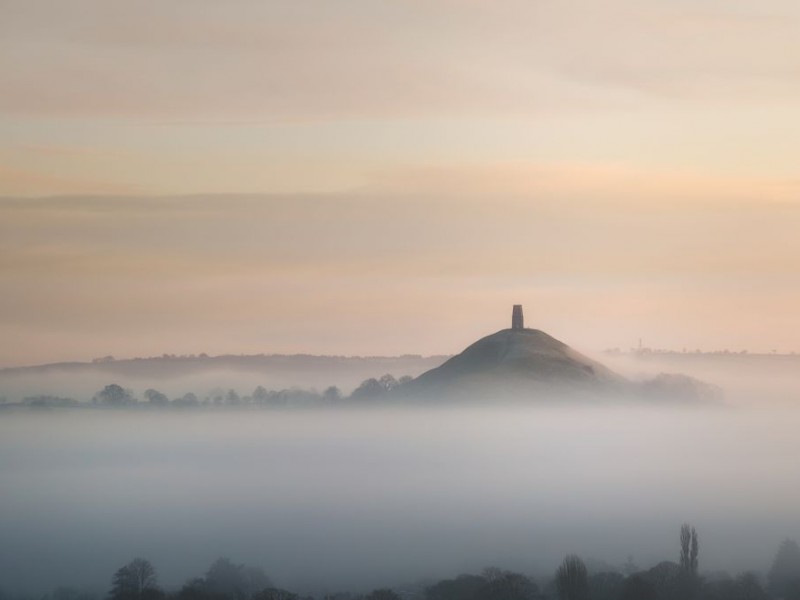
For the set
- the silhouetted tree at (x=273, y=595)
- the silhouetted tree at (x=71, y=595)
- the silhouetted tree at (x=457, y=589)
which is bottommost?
the silhouetted tree at (x=71, y=595)

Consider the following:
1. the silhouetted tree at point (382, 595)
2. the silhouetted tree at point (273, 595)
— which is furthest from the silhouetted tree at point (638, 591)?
the silhouetted tree at point (273, 595)

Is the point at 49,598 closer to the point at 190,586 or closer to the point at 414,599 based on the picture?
the point at 190,586

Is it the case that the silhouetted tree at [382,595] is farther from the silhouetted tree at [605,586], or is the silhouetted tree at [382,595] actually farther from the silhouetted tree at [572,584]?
the silhouetted tree at [605,586]

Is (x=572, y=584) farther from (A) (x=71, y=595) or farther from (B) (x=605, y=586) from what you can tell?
(A) (x=71, y=595)

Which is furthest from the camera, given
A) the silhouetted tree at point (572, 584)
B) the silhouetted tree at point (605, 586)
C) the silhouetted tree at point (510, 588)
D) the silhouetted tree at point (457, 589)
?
the silhouetted tree at point (457, 589)

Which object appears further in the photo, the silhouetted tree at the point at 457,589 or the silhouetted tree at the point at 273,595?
the silhouetted tree at the point at 457,589

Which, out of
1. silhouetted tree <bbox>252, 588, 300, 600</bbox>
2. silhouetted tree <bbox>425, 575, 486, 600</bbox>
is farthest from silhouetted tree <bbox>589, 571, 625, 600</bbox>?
silhouetted tree <bbox>252, 588, 300, 600</bbox>

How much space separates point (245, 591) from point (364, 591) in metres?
13.6

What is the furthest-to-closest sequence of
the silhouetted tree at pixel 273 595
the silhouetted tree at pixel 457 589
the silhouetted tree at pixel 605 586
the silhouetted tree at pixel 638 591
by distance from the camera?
1. the silhouetted tree at pixel 457 589
2. the silhouetted tree at pixel 273 595
3. the silhouetted tree at pixel 605 586
4. the silhouetted tree at pixel 638 591

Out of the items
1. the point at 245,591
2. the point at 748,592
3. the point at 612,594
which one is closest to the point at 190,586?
the point at 245,591

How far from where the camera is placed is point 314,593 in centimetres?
19562

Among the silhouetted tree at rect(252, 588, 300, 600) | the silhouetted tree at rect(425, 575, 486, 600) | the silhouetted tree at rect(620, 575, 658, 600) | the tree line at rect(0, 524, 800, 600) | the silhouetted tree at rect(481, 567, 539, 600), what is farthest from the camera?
the silhouetted tree at rect(425, 575, 486, 600)

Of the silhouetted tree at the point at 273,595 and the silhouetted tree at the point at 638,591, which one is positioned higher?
the silhouetted tree at the point at 638,591

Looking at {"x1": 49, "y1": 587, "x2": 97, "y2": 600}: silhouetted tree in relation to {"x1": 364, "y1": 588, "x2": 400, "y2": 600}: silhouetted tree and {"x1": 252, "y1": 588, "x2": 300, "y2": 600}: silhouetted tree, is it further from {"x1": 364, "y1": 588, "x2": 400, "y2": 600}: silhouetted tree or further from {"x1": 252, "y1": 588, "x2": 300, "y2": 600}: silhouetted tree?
{"x1": 364, "y1": 588, "x2": 400, "y2": 600}: silhouetted tree
